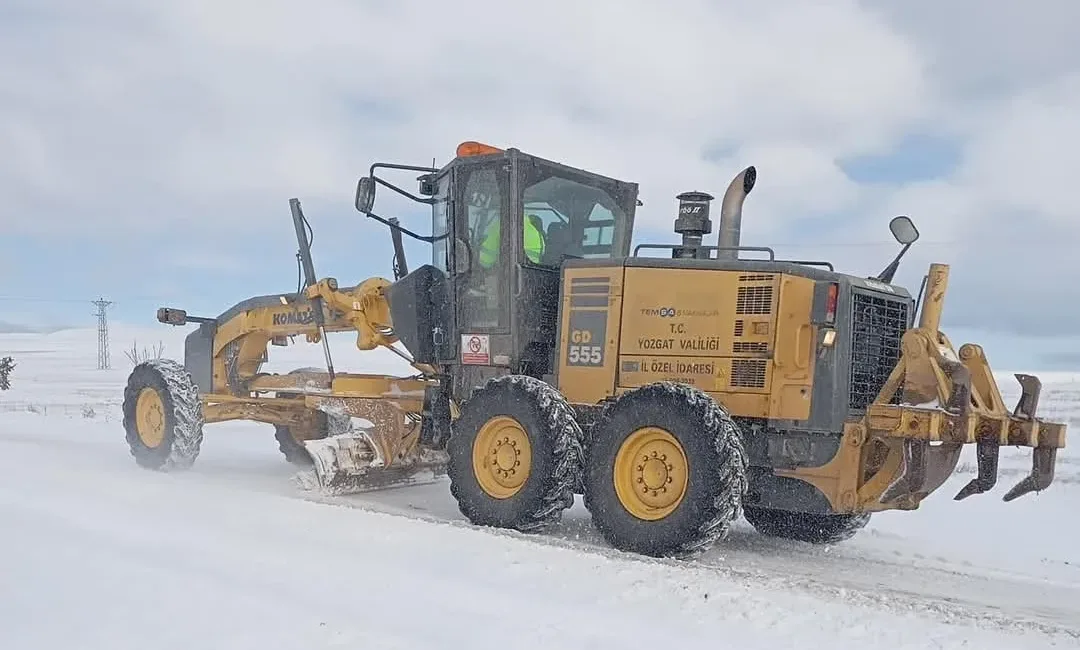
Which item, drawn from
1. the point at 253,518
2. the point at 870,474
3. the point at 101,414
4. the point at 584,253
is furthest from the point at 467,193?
the point at 101,414

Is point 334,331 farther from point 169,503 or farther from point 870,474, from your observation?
point 870,474

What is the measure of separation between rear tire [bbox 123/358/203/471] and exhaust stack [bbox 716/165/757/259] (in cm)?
570

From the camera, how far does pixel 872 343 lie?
6.76 meters

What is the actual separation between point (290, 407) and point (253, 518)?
384 centimetres

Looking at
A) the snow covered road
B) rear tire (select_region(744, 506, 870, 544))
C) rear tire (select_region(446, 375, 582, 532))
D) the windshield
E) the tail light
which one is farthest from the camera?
the windshield

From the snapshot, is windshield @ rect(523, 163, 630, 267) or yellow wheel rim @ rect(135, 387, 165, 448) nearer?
windshield @ rect(523, 163, 630, 267)

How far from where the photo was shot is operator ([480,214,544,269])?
8.03 m

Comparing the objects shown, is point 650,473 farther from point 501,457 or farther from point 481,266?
point 481,266

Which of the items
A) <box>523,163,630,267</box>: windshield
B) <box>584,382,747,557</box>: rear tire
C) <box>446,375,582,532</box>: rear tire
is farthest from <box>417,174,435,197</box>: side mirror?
<box>584,382,747,557</box>: rear tire

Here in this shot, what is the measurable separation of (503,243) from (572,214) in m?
0.80

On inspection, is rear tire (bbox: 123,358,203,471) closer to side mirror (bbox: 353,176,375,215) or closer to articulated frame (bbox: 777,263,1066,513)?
side mirror (bbox: 353,176,375,215)

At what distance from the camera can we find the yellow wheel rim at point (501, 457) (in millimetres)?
7164

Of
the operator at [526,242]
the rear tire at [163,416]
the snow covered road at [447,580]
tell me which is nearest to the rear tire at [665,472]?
the snow covered road at [447,580]

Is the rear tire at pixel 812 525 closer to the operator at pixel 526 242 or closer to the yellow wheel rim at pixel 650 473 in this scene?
the yellow wheel rim at pixel 650 473
